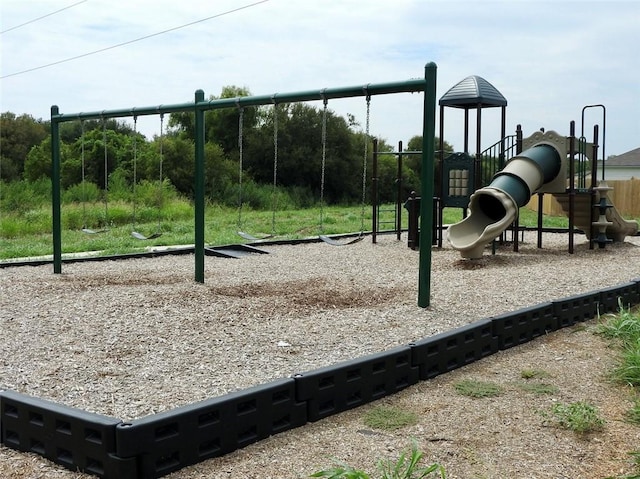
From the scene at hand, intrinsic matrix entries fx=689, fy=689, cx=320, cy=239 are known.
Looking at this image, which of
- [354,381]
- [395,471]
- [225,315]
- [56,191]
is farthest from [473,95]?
[395,471]

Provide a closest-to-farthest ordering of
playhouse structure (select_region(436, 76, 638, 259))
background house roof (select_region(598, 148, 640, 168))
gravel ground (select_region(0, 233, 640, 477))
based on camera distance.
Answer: gravel ground (select_region(0, 233, 640, 477)), playhouse structure (select_region(436, 76, 638, 259)), background house roof (select_region(598, 148, 640, 168))

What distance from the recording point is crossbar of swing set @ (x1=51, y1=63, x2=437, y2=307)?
5.82 meters

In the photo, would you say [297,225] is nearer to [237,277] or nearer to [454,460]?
[237,277]

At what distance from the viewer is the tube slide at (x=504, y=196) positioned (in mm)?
9539

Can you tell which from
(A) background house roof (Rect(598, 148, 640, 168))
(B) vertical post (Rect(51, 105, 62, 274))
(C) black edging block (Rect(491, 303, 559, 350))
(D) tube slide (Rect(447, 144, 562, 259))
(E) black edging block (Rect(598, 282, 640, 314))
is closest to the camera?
(C) black edging block (Rect(491, 303, 559, 350))

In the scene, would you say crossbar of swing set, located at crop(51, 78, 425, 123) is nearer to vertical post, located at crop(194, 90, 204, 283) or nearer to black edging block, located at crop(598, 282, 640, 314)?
vertical post, located at crop(194, 90, 204, 283)

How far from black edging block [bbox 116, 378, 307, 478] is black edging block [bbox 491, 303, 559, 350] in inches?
80.3

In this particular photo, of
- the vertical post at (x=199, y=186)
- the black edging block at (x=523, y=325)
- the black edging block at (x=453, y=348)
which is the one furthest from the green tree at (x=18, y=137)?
the black edging block at (x=453, y=348)

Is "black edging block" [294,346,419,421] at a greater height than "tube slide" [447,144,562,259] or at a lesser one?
lesser

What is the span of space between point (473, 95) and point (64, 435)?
9166 millimetres

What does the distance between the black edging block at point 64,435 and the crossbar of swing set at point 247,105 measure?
3659mm

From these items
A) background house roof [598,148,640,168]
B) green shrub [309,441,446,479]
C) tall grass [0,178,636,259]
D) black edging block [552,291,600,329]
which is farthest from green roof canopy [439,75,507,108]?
background house roof [598,148,640,168]

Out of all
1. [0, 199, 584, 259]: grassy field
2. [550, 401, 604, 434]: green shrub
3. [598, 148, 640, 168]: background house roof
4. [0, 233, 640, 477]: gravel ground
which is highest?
[598, 148, 640, 168]: background house roof

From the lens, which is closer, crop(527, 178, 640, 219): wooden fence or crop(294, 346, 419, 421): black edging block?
crop(294, 346, 419, 421): black edging block
